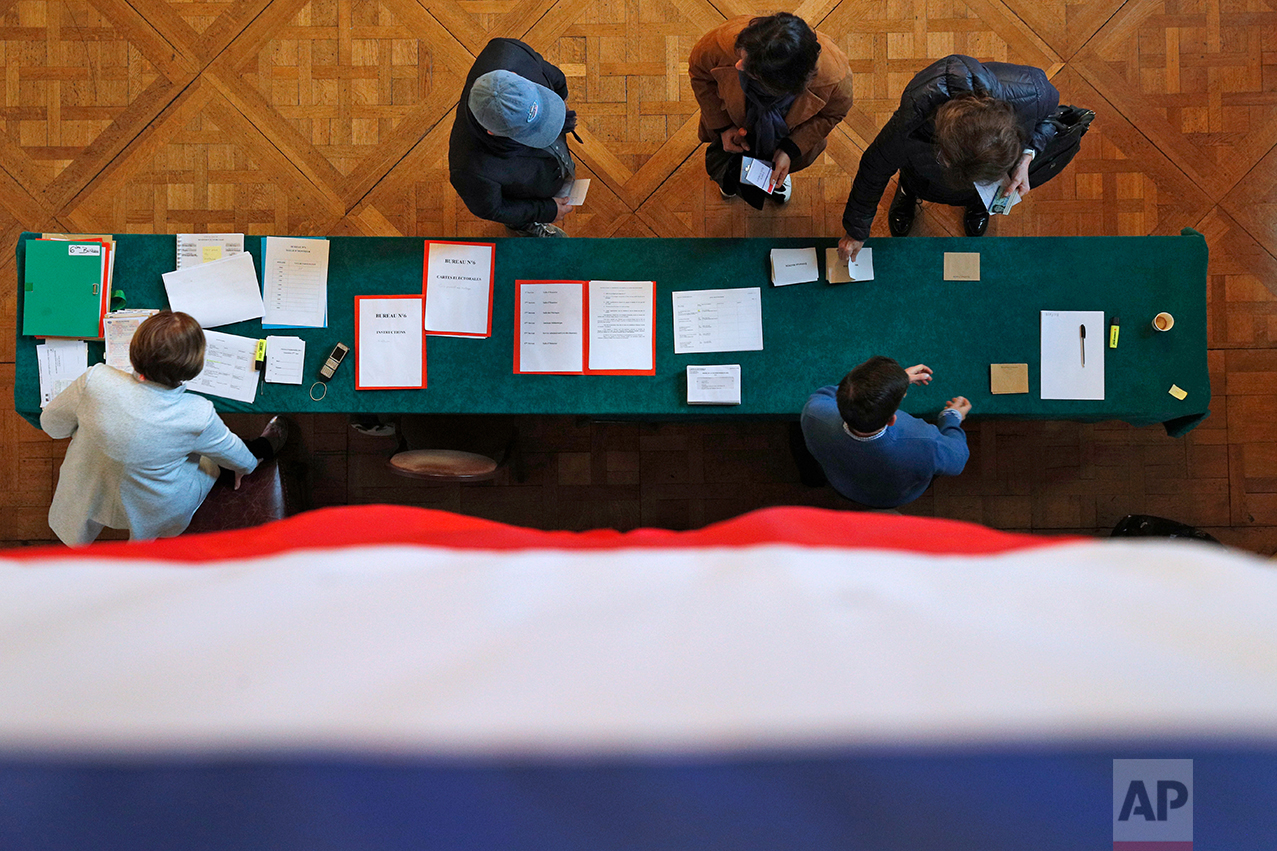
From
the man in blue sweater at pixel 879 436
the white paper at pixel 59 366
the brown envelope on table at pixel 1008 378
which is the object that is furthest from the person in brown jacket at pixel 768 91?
the white paper at pixel 59 366

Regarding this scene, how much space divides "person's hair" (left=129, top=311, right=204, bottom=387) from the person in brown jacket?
175 cm

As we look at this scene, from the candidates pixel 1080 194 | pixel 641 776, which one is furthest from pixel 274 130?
pixel 1080 194

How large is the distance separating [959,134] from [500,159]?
134 cm

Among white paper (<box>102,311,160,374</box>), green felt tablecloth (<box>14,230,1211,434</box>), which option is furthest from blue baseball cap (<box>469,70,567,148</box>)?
white paper (<box>102,311,160,374</box>)

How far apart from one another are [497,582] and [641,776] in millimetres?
255

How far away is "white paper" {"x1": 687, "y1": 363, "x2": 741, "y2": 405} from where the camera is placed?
2271 mm

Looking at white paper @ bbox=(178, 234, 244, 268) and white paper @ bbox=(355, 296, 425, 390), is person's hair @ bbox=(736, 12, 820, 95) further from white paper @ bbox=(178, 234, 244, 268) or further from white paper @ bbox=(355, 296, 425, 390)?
white paper @ bbox=(178, 234, 244, 268)

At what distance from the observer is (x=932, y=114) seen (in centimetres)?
202

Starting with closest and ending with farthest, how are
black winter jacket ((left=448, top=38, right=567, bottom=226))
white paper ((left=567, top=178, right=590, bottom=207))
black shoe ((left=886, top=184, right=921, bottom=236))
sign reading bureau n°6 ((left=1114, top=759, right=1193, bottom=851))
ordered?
sign reading bureau n°6 ((left=1114, top=759, right=1193, bottom=851)) → black winter jacket ((left=448, top=38, right=567, bottom=226)) → white paper ((left=567, top=178, right=590, bottom=207)) → black shoe ((left=886, top=184, right=921, bottom=236))

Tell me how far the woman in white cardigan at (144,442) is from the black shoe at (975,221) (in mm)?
2839

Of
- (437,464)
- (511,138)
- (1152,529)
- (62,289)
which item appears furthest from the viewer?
(1152,529)

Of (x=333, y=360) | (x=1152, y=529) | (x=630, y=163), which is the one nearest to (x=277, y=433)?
(x=333, y=360)

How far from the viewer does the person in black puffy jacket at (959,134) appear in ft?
5.99

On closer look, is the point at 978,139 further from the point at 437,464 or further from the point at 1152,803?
the point at 437,464
